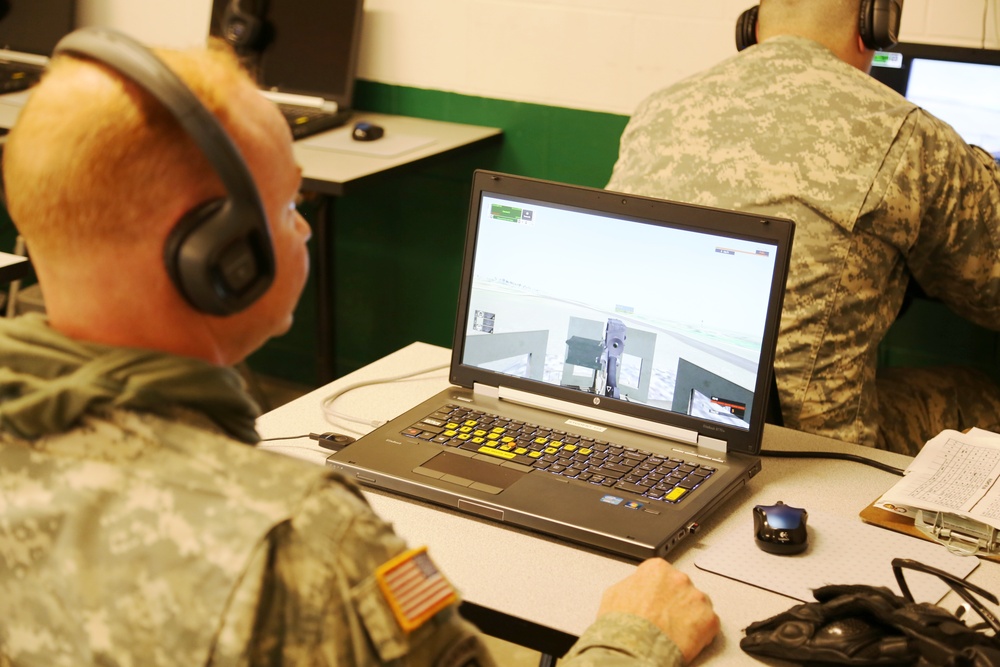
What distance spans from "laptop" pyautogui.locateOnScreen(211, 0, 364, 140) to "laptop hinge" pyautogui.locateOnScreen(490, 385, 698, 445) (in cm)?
170

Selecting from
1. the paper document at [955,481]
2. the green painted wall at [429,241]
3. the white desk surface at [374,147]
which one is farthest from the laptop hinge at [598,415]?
the green painted wall at [429,241]

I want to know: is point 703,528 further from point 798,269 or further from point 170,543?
point 170,543

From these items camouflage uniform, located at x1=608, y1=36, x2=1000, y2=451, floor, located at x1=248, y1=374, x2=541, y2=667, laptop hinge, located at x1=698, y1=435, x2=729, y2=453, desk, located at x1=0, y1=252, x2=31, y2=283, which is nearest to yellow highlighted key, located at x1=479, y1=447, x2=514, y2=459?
laptop hinge, located at x1=698, y1=435, x2=729, y2=453

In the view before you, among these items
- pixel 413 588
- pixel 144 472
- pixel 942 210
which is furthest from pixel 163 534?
pixel 942 210

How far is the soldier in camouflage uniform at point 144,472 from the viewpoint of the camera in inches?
27.4

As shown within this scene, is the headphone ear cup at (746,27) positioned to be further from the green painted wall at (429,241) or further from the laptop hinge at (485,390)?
the laptop hinge at (485,390)

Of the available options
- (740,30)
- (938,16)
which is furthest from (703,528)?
(938,16)

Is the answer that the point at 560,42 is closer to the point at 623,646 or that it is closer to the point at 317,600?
the point at 623,646

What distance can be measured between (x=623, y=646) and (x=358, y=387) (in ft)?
2.40

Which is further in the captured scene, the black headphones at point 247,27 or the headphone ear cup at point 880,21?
the black headphones at point 247,27

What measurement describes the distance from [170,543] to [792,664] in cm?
59

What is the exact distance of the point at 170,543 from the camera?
71 cm

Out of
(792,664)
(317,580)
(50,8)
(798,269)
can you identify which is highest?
(50,8)

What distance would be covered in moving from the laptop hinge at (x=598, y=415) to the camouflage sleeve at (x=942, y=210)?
529 mm
